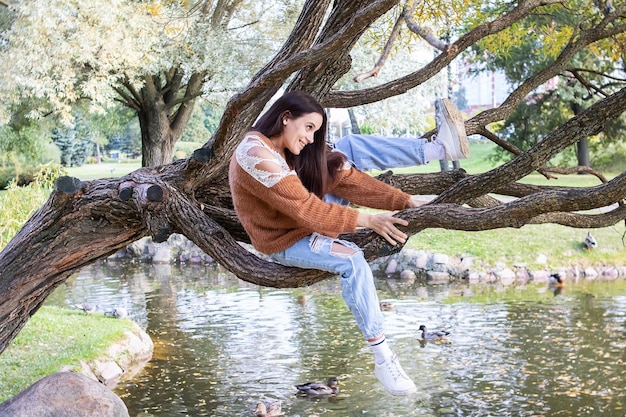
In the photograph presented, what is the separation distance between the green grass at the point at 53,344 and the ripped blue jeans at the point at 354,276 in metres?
5.00

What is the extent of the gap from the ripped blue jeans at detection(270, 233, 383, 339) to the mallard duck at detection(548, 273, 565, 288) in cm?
1126

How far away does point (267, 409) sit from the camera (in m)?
8.13

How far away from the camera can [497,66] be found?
25734mm

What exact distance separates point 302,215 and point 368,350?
6939 millimetres

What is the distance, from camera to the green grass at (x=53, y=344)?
334 inches

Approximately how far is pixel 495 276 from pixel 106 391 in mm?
10061

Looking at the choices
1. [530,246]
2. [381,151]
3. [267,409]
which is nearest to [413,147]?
[381,151]

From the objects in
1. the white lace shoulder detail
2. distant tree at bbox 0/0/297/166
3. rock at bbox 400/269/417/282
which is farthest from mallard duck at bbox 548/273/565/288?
the white lace shoulder detail

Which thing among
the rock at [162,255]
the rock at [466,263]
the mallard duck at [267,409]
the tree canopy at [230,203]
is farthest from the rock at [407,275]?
the tree canopy at [230,203]

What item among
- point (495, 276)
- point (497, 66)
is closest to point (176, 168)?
point (495, 276)

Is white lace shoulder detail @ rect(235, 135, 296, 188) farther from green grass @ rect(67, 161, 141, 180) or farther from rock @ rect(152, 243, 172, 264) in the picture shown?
green grass @ rect(67, 161, 141, 180)

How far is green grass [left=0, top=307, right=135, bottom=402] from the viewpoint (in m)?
8.48

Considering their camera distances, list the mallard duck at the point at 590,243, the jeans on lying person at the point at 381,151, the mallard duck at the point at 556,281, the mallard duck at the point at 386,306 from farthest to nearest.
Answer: the mallard duck at the point at 590,243 → the mallard duck at the point at 556,281 → the mallard duck at the point at 386,306 → the jeans on lying person at the point at 381,151

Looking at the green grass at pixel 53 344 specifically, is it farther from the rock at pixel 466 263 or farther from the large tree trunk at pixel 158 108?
the large tree trunk at pixel 158 108
